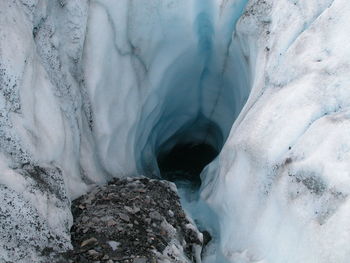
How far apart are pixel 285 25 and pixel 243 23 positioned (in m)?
0.28

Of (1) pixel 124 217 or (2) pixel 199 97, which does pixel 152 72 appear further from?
(1) pixel 124 217

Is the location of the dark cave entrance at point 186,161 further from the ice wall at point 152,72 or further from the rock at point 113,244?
the rock at point 113,244

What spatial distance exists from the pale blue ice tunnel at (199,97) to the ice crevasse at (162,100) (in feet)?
0.05

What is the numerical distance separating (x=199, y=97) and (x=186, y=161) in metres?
0.65

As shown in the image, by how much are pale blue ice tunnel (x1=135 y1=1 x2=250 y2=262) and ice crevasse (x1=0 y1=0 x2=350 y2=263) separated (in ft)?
0.05

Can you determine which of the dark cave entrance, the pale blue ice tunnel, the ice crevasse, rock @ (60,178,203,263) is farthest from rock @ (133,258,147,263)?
the dark cave entrance

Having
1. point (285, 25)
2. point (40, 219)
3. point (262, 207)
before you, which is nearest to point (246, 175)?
point (262, 207)

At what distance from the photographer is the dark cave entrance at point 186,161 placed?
3.18 m

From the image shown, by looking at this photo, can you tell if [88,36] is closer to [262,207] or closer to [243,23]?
[243,23]

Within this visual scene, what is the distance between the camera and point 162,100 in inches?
108

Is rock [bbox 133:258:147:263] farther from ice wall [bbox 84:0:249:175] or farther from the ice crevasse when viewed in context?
ice wall [bbox 84:0:249:175]

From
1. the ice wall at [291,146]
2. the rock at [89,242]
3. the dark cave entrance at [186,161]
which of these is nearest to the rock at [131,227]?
the rock at [89,242]

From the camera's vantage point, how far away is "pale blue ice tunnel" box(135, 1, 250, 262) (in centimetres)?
248

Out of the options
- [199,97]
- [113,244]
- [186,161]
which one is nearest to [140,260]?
[113,244]
